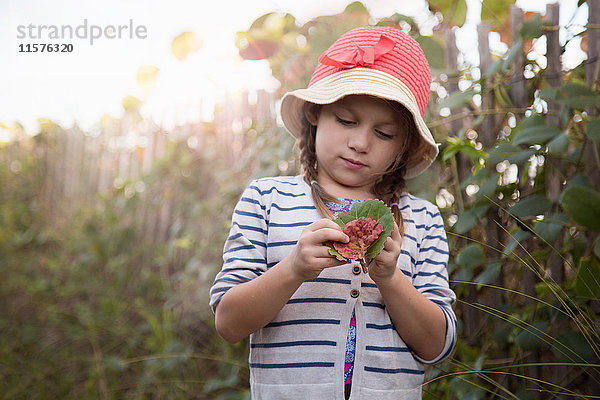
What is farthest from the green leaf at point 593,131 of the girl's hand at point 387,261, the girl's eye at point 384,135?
the girl's hand at point 387,261

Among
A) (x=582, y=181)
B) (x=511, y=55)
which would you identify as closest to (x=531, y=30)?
(x=511, y=55)

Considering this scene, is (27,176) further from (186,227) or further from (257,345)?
(257,345)

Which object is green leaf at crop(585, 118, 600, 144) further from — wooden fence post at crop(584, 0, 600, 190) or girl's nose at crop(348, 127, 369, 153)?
girl's nose at crop(348, 127, 369, 153)

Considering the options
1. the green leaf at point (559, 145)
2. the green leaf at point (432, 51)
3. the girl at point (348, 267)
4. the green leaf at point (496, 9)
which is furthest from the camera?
the green leaf at point (496, 9)

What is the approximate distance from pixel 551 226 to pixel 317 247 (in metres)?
0.65

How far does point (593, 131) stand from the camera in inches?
44.8

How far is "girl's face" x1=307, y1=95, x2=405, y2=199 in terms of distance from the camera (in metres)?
1.03

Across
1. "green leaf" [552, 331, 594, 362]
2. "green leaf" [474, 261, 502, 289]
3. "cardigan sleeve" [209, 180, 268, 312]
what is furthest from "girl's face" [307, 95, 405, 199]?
"green leaf" [552, 331, 594, 362]

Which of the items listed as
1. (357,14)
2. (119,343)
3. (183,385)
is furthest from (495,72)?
(119,343)

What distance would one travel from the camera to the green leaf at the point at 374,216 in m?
0.84

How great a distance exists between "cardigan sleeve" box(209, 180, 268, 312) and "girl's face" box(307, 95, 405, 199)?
0.49ft

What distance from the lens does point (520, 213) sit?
1260 millimetres

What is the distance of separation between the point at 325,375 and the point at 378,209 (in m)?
0.31

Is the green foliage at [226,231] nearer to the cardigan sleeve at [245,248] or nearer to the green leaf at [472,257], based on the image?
the green leaf at [472,257]
